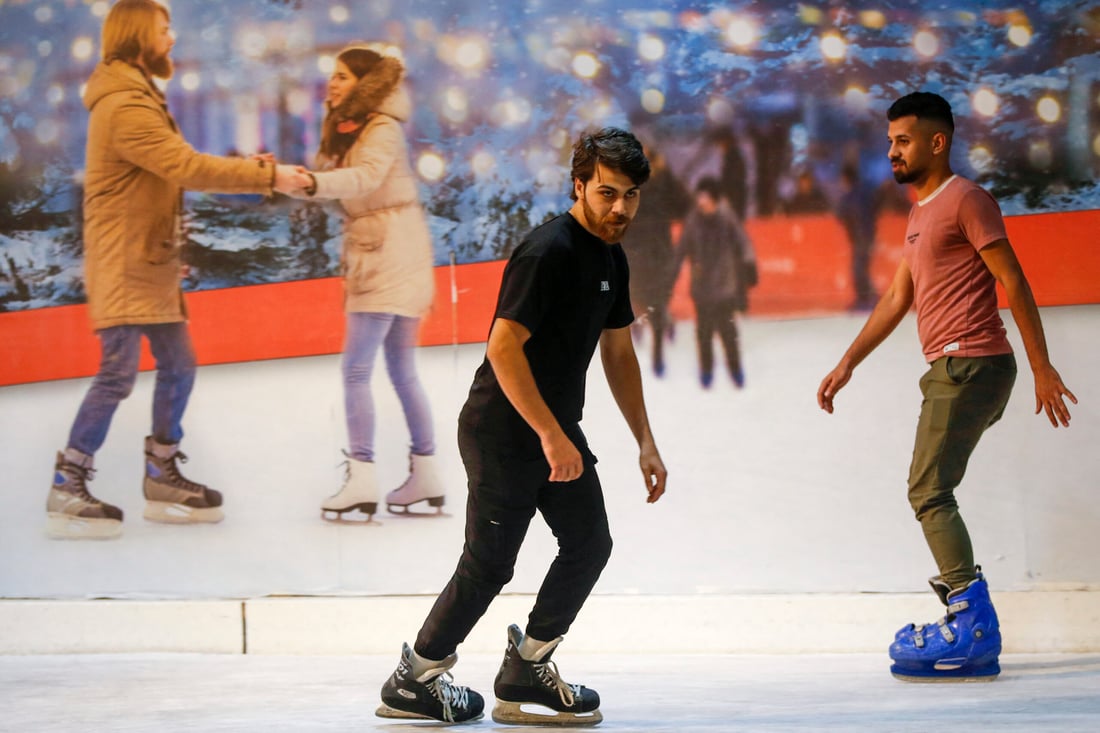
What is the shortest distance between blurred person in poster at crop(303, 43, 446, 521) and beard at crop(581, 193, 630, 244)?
143 centimetres

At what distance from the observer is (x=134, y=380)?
4.29m

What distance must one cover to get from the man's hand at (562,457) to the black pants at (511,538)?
0.18 metres

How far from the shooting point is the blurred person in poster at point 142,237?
167 inches

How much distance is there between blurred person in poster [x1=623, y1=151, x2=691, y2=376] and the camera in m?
3.99

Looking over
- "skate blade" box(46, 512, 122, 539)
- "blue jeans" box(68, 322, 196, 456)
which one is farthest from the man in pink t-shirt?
"skate blade" box(46, 512, 122, 539)

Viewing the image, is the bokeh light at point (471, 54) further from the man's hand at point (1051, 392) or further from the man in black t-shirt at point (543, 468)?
the man's hand at point (1051, 392)

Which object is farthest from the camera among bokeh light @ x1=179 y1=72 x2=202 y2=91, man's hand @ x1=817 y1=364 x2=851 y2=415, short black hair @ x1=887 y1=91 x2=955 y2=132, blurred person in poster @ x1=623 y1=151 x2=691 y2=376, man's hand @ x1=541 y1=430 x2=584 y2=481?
bokeh light @ x1=179 y1=72 x2=202 y2=91

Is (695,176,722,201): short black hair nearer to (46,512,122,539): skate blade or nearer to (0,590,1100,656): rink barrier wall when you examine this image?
(0,590,1100,656): rink barrier wall

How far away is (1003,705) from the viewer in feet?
9.61

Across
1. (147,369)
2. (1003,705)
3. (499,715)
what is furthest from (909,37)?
(147,369)

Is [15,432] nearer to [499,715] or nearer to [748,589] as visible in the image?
[499,715]

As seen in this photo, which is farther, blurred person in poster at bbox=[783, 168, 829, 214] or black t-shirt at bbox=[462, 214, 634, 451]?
blurred person in poster at bbox=[783, 168, 829, 214]

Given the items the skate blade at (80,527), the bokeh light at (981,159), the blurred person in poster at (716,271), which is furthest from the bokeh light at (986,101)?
the skate blade at (80,527)

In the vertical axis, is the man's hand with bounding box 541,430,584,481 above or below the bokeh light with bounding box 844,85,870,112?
below
